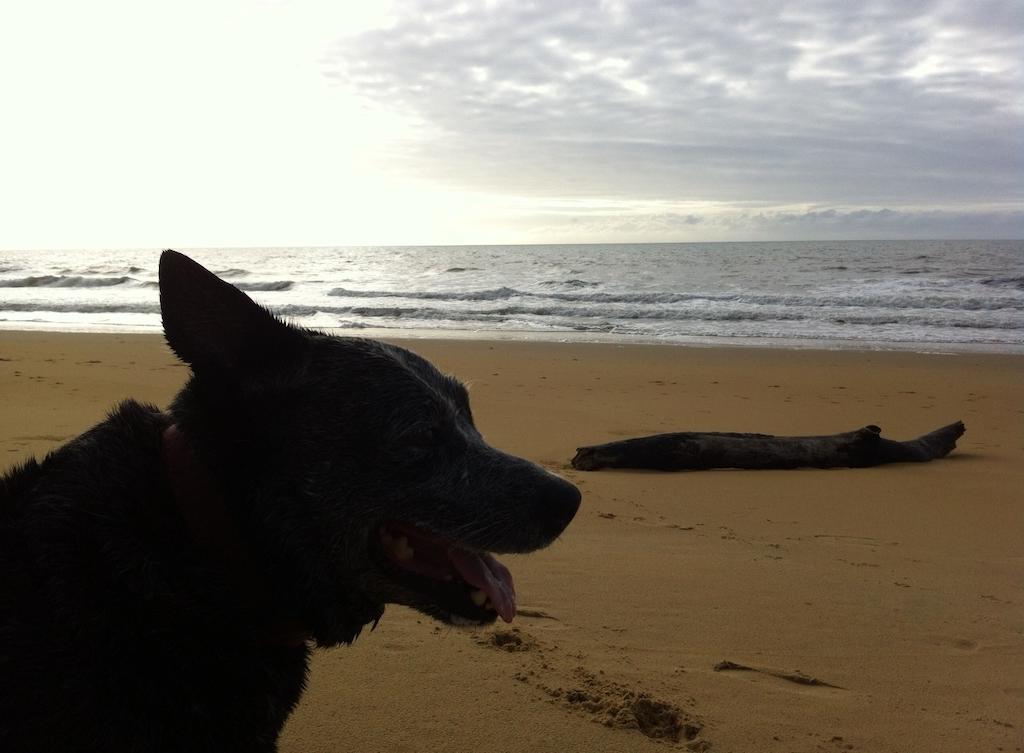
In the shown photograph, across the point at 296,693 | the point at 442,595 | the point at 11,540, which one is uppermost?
the point at 11,540

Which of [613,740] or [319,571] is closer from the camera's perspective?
[319,571]

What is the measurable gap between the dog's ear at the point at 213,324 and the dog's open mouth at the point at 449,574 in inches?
23.6

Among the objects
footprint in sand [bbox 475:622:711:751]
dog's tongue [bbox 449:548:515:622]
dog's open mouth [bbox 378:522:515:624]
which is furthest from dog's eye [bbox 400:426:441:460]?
footprint in sand [bbox 475:622:711:751]

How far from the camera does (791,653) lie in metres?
3.62

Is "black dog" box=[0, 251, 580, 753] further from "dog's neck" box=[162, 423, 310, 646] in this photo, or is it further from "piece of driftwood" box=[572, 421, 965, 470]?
"piece of driftwood" box=[572, 421, 965, 470]

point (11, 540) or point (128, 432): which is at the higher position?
point (128, 432)

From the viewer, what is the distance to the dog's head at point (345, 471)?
2.09 meters

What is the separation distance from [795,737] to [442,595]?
154 centimetres

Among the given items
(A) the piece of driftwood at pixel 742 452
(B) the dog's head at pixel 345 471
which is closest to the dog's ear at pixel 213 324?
(B) the dog's head at pixel 345 471

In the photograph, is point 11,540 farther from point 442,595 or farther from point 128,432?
point 442,595

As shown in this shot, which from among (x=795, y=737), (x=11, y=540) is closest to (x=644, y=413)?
(x=795, y=737)

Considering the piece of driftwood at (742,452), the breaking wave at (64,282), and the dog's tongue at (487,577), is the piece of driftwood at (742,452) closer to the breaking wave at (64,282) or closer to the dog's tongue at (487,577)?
the dog's tongue at (487,577)

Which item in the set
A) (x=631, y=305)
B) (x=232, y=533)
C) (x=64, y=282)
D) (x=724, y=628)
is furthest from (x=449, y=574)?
(x=64, y=282)

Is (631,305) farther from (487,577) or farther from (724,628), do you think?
(487,577)
